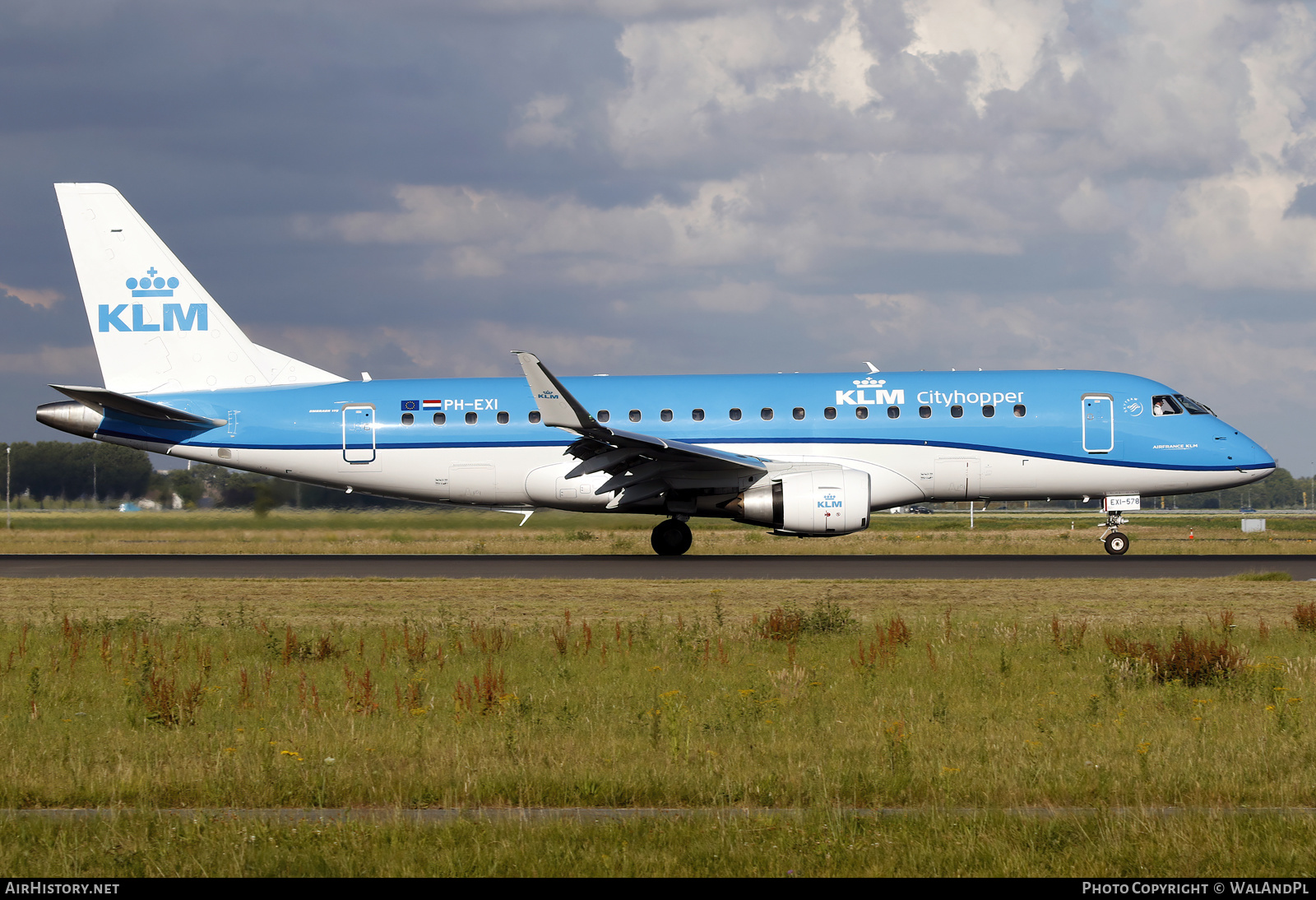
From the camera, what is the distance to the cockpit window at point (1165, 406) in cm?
2806

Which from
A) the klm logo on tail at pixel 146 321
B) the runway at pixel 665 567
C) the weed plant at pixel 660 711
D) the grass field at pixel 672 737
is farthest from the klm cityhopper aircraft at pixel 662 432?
the weed plant at pixel 660 711

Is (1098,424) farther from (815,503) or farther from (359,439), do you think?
(359,439)

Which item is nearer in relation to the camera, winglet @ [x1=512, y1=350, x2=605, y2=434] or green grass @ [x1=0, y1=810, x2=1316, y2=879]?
green grass @ [x1=0, y1=810, x2=1316, y2=879]

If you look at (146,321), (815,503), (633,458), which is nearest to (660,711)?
(815,503)

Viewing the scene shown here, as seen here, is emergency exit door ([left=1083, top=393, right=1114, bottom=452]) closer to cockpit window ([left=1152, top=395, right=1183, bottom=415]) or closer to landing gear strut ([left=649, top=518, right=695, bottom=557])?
cockpit window ([left=1152, top=395, right=1183, bottom=415])

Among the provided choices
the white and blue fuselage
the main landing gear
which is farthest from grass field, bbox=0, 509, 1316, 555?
the white and blue fuselage

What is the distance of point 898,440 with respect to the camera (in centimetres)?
2753

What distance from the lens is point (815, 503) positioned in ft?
84.5

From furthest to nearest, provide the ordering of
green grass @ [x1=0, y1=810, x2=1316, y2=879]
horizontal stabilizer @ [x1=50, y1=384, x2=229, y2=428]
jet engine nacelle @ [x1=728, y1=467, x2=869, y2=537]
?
horizontal stabilizer @ [x1=50, y1=384, x2=229, y2=428]
jet engine nacelle @ [x1=728, y1=467, x2=869, y2=537]
green grass @ [x1=0, y1=810, x2=1316, y2=879]

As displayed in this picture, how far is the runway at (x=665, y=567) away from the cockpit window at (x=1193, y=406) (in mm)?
3558

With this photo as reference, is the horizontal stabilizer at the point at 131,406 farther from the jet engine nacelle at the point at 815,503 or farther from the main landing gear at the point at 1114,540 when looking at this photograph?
the main landing gear at the point at 1114,540

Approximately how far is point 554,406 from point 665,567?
14.2 feet

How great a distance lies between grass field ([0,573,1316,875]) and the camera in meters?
6.14

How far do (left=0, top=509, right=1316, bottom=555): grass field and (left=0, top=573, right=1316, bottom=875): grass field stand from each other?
14.4 meters
